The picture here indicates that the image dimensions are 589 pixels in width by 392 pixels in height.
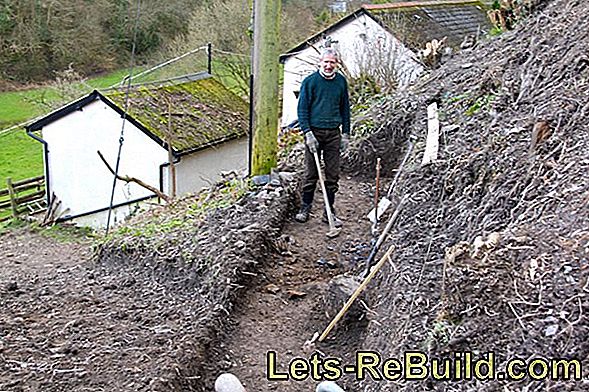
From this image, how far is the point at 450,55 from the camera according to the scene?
9.76m

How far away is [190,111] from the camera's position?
1841 cm

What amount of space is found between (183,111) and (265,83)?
12579 mm

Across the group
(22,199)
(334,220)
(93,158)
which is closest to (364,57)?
(334,220)

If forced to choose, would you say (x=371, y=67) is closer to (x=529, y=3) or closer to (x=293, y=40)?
(x=529, y=3)

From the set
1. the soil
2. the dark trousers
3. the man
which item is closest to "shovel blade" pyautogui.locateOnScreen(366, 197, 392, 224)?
the soil

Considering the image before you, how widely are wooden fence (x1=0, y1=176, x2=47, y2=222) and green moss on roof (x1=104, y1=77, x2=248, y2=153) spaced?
13.8 feet

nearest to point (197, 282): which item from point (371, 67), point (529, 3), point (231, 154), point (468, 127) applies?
point (468, 127)

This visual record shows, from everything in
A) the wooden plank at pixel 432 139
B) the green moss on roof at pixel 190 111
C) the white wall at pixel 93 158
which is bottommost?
the white wall at pixel 93 158

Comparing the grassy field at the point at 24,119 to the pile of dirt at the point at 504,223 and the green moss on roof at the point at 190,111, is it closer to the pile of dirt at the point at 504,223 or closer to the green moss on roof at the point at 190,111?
the green moss on roof at the point at 190,111

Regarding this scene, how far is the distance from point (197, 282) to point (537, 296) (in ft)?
10.9

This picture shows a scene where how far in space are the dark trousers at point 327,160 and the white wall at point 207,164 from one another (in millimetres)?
9906

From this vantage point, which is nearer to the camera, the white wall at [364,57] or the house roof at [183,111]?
the white wall at [364,57]

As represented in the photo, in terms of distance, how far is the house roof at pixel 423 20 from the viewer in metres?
15.1

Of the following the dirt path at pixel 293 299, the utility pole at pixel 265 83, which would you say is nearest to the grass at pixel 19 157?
the utility pole at pixel 265 83
